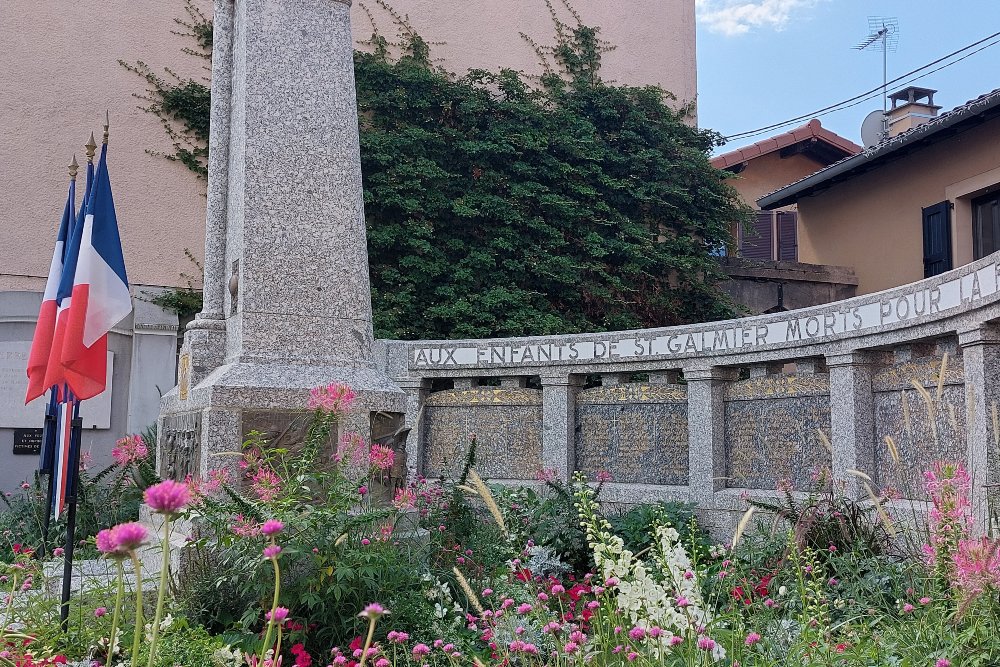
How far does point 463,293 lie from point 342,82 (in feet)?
20.4

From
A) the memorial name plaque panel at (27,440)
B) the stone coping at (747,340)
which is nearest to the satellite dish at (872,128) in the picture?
the stone coping at (747,340)

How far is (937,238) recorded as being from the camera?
42.4 feet

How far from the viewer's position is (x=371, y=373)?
555cm

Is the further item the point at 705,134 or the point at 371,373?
the point at 705,134

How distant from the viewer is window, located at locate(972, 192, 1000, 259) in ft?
40.3

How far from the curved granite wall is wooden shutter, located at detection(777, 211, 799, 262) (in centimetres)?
928

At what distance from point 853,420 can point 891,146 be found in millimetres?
7731

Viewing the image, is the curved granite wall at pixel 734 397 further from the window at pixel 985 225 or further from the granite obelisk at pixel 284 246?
the window at pixel 985 225

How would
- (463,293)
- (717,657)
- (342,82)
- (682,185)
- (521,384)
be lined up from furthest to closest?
(682,185) < (463,293) < (521,384) < (342,82) < (717,657)

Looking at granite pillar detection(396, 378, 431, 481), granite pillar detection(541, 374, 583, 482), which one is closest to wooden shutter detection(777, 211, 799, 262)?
granite pillar detection(541, 374, 583, 482)

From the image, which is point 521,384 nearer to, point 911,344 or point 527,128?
point 911,344

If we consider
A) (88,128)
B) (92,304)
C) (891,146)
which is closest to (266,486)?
(92,304)

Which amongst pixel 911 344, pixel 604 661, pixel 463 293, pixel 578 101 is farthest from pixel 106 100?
pixel 604 661

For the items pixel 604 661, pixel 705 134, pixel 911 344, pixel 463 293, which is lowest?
pixel 604 661
